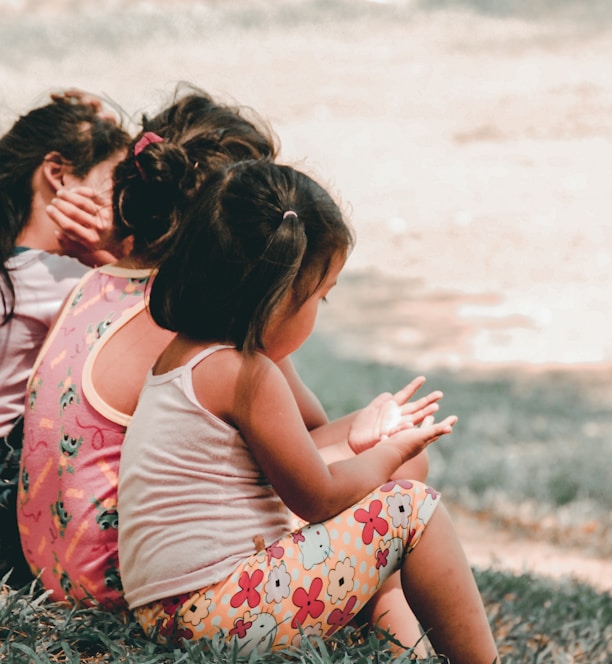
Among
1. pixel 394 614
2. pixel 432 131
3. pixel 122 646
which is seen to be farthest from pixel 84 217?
pixel 432 131

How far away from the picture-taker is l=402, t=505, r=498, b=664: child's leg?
213 cm

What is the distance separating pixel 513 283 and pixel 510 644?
5.68 meters

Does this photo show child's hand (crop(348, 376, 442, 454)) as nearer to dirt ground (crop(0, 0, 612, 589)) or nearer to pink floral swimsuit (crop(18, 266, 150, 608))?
pink floral swimsuit (crop(18, 266, 150, 608))

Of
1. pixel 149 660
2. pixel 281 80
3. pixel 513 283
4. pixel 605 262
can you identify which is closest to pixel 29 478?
pixel 149 660

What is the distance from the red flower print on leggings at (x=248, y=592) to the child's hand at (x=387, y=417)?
524 millimetres

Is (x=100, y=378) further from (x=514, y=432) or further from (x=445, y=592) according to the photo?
(x=514, y=432)

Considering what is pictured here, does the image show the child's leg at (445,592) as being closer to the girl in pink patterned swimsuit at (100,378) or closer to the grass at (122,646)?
the grass at (122,646)

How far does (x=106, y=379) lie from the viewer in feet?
7.34

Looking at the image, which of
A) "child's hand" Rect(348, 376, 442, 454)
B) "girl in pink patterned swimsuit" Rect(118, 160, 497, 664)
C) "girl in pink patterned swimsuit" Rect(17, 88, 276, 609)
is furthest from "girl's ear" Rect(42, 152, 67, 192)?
"child's hand" Rect(348, 376, 442, 454)

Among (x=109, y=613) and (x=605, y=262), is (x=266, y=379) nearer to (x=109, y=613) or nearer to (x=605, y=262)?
(x=109, y=613)

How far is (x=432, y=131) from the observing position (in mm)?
12391

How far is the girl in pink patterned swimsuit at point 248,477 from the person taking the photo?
2033mm

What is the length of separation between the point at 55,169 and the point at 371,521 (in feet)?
3.95

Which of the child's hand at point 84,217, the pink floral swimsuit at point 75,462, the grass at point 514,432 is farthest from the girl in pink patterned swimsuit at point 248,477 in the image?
the grass at point 514,432
